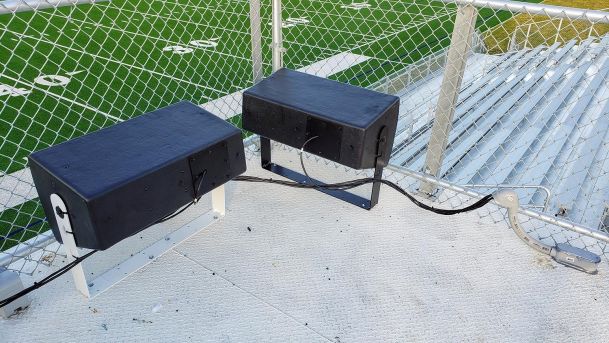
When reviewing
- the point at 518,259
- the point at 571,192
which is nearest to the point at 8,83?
the point at 518,259

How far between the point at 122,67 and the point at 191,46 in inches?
56.7

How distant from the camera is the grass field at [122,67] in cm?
402

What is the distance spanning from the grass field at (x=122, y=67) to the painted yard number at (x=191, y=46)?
0.02m

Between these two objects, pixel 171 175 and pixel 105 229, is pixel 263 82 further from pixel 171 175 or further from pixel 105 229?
pixel 105 229

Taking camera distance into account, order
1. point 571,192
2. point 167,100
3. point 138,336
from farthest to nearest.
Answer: point 167,100
point 571,192
point 138,336

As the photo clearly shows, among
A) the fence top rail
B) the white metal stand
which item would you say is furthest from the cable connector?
the white metal stand

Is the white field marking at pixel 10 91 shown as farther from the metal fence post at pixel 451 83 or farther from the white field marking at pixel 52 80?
the metal fence post at pixel 451 83

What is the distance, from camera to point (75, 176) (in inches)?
63.2

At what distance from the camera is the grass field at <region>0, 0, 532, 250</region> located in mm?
4016

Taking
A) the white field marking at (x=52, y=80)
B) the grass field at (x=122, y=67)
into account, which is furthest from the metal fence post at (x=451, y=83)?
the white field marking at (x=52, y=80)

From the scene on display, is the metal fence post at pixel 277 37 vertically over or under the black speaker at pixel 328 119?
over

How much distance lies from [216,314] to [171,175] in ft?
1.88

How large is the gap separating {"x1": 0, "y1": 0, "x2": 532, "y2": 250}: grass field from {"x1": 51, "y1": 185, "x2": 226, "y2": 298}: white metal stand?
0.86 metres

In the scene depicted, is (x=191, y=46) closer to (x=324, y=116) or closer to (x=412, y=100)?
(x=412, y=100)
